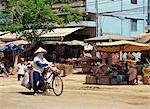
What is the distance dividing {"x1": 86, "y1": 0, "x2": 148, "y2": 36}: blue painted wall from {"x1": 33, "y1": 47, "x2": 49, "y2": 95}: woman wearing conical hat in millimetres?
24418

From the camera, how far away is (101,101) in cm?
1254

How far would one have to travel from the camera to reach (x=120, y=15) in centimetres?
3994

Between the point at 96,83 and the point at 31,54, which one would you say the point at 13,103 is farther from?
the point at 31,54

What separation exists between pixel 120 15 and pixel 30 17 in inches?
558

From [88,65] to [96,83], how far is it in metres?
7.96

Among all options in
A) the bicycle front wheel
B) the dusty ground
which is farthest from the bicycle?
the dusty ground

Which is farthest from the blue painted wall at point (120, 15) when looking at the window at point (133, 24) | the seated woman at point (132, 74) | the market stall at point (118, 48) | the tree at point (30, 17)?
the seated woman at point (132, 74)

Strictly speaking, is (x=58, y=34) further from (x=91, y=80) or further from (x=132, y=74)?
(x=132, y=74)

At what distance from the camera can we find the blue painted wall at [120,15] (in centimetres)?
3884

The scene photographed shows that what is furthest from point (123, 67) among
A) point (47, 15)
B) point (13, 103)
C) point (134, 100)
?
point (47, 15)

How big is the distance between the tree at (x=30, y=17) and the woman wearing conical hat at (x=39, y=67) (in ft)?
44.0

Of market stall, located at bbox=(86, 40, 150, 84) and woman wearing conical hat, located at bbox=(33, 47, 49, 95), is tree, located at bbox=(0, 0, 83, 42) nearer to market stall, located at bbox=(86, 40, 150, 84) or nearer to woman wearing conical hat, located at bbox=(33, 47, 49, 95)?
market stall, located at bbox=(86, 40, 150, 84)

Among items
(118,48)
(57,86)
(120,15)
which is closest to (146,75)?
(118,48)

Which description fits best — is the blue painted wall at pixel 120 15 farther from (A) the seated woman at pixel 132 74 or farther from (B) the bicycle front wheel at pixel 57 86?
(B) the bicycle front wheel at pixel 57 86
